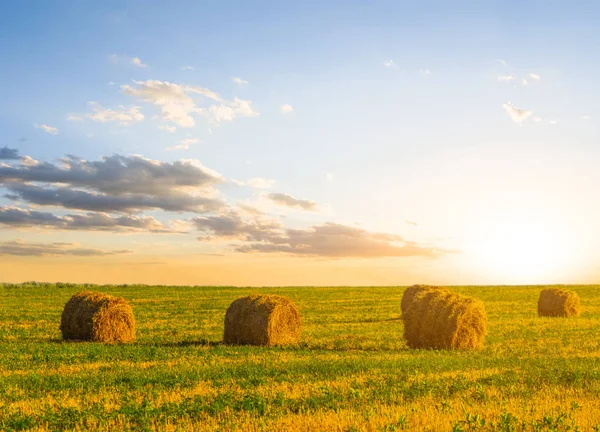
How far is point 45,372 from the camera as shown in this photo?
60.6 ft

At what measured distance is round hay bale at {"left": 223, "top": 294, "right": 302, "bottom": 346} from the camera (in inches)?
1009

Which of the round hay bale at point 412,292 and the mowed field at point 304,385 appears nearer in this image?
the mowed field at point 304,385

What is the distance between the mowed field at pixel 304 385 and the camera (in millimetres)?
12281

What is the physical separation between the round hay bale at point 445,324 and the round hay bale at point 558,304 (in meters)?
21.6

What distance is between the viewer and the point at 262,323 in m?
25.7

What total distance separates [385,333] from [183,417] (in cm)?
1864

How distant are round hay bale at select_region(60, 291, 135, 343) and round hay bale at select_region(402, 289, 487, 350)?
1222cm

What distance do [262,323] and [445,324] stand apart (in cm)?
727

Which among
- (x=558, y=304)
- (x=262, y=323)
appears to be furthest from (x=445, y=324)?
(x=558, y=304)

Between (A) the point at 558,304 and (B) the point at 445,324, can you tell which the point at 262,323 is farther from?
(A) the point at 558,304

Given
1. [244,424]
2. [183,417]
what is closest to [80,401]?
[183,417]

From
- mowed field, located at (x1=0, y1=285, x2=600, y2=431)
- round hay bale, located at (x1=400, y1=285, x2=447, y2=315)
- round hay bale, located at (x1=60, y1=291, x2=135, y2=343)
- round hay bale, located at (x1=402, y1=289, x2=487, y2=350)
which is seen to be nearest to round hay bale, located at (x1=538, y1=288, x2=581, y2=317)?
round hay bale, located at (x1=400, y1=285, x2=447, y2=315)

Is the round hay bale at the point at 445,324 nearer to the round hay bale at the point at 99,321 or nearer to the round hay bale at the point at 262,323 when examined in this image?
the round hay bale at the point at 262,323

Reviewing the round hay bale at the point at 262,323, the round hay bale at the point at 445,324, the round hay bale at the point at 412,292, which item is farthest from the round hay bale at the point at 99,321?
the round hay bale at the point at 412,292
